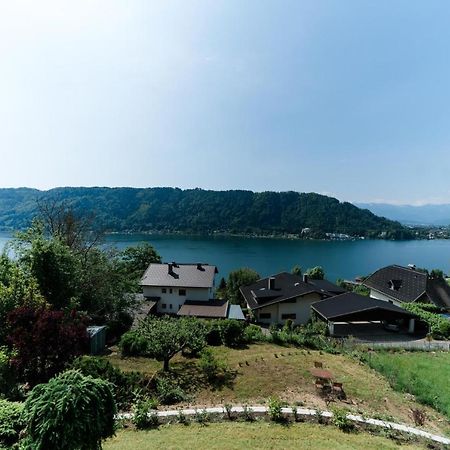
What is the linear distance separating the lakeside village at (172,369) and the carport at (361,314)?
0.15 meters

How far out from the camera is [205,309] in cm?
3303

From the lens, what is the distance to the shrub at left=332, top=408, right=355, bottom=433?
9.70m

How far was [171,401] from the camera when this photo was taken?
37.5 ft

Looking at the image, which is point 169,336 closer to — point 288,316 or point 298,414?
point 298,414

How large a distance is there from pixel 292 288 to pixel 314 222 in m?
159

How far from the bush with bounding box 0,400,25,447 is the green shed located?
382 inches

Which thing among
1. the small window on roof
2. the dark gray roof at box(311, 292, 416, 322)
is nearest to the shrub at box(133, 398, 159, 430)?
the dark gray roof at box(311, 292, 416, 322)

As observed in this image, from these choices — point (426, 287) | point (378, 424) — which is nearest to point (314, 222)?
point (426, 287)

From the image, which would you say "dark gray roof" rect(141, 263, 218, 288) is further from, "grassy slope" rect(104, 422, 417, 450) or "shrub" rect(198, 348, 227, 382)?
"grassy slope" rect(104, 422, 417, 450)

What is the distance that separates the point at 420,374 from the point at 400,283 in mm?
24285

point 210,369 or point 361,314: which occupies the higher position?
point 210,369

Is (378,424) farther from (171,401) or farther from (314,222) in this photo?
(314,222)

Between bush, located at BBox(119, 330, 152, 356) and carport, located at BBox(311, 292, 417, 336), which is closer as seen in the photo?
bush, located at BBox(119, 330, 152, 356)

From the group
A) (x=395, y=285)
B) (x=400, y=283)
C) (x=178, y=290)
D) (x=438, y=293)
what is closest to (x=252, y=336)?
(x=178, y=290)
